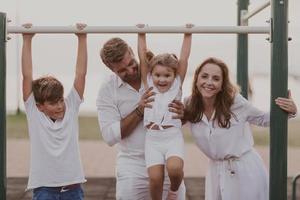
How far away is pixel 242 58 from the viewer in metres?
4.84

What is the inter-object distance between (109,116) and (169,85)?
359 millimetres

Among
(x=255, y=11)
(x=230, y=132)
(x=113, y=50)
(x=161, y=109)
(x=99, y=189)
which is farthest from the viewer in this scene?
(x=99, y=189)

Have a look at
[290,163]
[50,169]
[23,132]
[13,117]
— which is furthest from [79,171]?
[13,117]

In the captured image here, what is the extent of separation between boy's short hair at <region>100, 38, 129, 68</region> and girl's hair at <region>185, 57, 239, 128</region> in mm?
471

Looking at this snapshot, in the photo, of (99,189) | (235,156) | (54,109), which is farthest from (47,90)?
(99,189)

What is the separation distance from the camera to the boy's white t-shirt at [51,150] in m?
3.82

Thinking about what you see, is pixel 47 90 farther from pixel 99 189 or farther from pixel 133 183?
pixel 99 189

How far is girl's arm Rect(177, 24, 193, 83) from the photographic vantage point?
3904 mm

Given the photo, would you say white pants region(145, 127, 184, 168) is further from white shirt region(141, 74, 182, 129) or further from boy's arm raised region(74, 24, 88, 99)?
boy's arm raised region(74, 24, 88, 99)

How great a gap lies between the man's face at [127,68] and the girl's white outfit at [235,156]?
44 centimetres

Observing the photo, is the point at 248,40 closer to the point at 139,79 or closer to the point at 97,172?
the point at 139,79

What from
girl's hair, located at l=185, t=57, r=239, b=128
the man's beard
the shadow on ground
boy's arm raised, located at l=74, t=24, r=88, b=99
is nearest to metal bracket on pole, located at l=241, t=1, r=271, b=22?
girl's hair, located at l=185, t=57, r=239, b=128

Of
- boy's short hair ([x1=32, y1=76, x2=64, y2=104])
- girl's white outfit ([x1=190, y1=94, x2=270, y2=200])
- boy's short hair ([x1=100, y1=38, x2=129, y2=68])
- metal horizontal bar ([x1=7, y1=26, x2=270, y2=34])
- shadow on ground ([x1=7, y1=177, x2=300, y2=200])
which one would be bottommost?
shadow on ground ([x1=7, y1=177, x2=300, y2=200])

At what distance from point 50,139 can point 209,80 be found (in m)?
0.89
